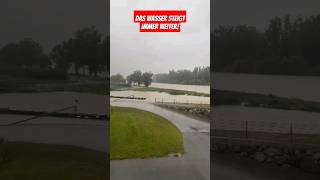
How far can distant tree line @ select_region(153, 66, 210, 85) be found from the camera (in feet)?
7.81

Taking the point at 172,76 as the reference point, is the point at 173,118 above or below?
below

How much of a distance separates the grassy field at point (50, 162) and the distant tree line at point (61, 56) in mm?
609

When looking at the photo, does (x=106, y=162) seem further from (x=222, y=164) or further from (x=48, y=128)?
(x=222, y=164)

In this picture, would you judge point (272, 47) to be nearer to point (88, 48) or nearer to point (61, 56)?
point (88, 48)

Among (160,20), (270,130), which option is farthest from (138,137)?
(270,130)

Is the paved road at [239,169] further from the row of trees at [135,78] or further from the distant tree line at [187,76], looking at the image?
the row of trees at [135,78]

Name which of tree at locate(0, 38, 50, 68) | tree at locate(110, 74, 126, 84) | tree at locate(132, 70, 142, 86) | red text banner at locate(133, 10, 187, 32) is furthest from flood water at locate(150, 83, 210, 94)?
tree at locate(0, 38, 50, 68)

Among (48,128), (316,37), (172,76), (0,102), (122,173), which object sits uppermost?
(316,37)

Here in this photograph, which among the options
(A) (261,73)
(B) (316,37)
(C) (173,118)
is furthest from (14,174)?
(B) (316,37)

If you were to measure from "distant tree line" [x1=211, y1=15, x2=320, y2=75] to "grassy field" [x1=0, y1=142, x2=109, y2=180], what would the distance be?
1246 millimetres

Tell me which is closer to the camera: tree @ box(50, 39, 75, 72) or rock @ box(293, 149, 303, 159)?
rock @ box(293, 149, 303, 159)

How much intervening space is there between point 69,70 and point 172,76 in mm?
866

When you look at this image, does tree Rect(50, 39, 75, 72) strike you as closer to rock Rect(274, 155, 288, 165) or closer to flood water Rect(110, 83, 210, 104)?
flood water Rect(110, 83, 210, 104)

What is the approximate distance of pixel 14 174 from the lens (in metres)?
2.37
